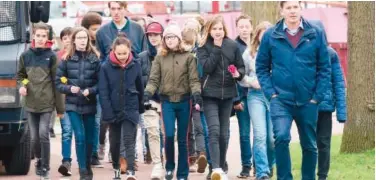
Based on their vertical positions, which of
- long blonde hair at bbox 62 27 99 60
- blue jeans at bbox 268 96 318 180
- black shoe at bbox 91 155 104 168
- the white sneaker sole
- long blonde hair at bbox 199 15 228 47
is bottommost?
black shoe at bbox 91 155 104 168

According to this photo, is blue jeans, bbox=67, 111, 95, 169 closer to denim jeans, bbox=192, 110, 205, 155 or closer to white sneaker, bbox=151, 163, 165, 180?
white sneaker, bbox=151, 163, 165, 180

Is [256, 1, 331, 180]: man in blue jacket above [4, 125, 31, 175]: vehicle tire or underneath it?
above

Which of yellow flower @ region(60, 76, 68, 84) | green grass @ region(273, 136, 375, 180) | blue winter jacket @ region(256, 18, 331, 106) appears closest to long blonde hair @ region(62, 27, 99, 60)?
yellow flower @ region(60, 76, 68, 84)

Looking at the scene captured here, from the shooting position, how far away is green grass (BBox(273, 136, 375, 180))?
11.6 meters

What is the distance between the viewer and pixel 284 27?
9719 millimetres

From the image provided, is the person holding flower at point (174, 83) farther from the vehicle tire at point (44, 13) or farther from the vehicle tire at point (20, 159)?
the vehicle tire at point (20, 159)

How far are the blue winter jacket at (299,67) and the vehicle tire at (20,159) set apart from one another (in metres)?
3.72

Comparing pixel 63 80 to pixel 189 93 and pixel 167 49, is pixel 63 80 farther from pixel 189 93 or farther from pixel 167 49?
pixel 189 93

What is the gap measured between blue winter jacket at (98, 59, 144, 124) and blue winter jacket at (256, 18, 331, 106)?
1994mm

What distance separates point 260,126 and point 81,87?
6.24 feet

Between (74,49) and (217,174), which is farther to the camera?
(74,49)

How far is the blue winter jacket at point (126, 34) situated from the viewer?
12.8 m

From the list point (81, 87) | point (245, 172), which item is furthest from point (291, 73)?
point (81, 87)

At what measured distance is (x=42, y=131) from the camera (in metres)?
12.0
